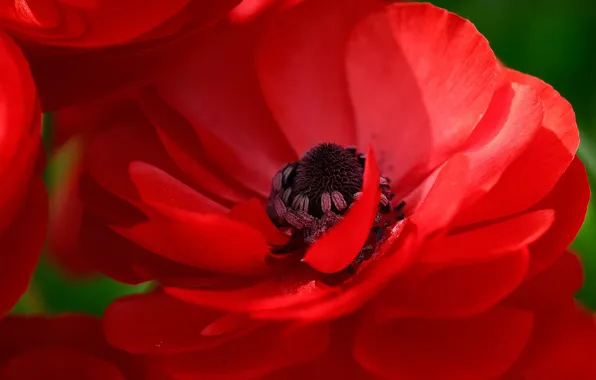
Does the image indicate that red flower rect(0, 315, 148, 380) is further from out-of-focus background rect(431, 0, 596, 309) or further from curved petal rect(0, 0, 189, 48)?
out-of-focus background rect(431, 0, 596, 309)

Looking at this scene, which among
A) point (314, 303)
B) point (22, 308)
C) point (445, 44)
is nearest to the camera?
point (314, 303)

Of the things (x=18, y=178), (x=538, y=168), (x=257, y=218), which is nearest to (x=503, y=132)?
(x=538, y=168)

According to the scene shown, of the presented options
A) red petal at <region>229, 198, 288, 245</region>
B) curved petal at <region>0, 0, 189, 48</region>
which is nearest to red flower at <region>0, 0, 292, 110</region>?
curved petal at <region>0, 0, 189, 48</region>

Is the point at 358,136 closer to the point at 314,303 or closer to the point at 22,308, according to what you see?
the point at 314,303

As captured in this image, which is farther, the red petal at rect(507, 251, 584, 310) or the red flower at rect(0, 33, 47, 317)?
the red petal at rect(507, 251, 584, 310)

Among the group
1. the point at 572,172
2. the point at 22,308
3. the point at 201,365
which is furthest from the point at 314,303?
the point at 22,308

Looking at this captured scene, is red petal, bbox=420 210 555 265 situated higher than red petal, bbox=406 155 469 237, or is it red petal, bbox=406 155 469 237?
red petal, bbox=406 155 469 237
